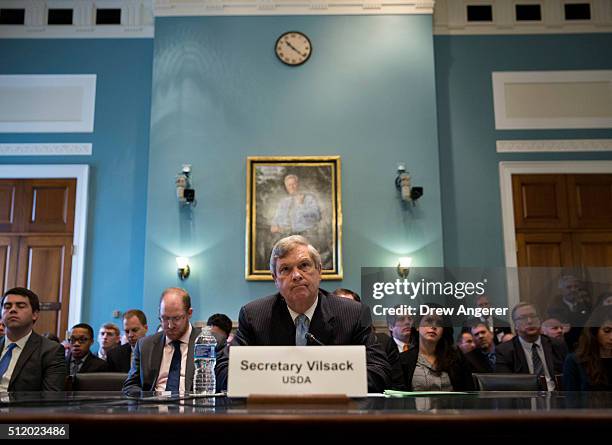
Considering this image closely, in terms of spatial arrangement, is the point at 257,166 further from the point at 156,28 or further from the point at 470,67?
the point at 470,67

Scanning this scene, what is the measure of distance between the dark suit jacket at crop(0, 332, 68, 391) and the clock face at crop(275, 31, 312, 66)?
4896mm

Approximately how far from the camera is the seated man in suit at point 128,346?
16.2 feet

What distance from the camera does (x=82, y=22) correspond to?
8.04 m

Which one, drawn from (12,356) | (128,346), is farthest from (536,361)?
(12,356)

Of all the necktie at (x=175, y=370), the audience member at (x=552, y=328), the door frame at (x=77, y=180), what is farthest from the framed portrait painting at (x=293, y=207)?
the necktie at (x=175, y=370)

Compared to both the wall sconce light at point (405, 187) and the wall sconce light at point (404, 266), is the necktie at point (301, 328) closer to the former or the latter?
the wall sconce light at point (404, 266)

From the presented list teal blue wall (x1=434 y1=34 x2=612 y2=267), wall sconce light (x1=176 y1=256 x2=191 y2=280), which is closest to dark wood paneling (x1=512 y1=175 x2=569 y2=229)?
teal blue wall (x1=434 y1=34 x2=612 y2=267)

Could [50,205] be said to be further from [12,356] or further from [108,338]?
[12,356]

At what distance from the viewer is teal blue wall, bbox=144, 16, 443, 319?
7.18m

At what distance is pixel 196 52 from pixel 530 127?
426 centimetres

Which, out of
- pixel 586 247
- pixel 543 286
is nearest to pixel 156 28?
pixel 543 286

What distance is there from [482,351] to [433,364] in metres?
1.26

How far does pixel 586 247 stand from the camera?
7641mm

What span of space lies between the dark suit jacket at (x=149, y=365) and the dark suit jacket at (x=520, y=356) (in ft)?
7.79
